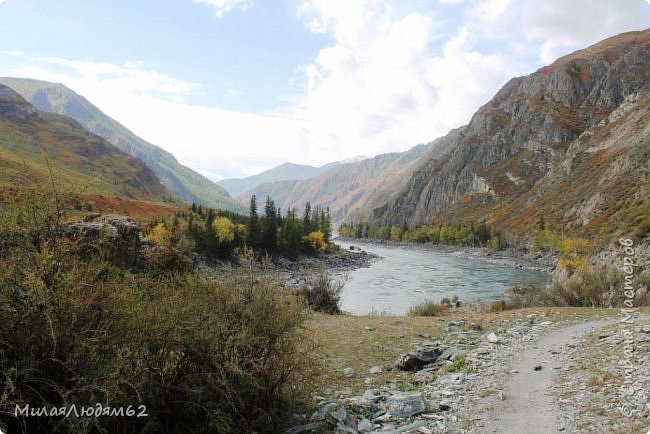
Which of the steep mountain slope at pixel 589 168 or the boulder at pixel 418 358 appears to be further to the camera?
the steep mountain slope at pixel 589 168

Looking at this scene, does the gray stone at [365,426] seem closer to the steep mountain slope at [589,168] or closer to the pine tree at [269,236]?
the steep mountain slope at [589,168]

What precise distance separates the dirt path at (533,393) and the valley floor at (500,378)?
20mm

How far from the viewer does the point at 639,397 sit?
8.23 meters

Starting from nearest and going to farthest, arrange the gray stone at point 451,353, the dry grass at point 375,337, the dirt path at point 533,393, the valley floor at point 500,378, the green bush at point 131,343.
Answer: the green bush at point 131,343 → the dirt path at point 533,393 → the valley floor at point 500,378 → the dry grass at point 375,337 → the gray stone at point 451,353

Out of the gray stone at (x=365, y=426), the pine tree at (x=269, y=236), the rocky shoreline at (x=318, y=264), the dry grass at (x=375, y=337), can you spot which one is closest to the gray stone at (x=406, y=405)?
the gray stone at (x=365, y=426)

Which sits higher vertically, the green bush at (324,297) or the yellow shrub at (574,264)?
the yellow shrub at (574,264)

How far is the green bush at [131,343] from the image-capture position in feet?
19.5

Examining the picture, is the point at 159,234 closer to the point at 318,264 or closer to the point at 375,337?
the point at 318,264

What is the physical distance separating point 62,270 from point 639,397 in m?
11.1

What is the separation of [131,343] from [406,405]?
6.10 meters

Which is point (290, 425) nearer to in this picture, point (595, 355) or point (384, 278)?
point (595, 355)

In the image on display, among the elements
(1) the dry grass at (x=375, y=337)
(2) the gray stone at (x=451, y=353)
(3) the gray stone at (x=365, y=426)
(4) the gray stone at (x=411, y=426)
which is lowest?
(1) the dry grass at (x=375, y=337)

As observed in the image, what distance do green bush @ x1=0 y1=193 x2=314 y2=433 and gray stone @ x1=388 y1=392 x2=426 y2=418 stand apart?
2.10 meters

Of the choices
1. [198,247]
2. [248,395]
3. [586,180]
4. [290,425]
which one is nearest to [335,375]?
[290,425]
